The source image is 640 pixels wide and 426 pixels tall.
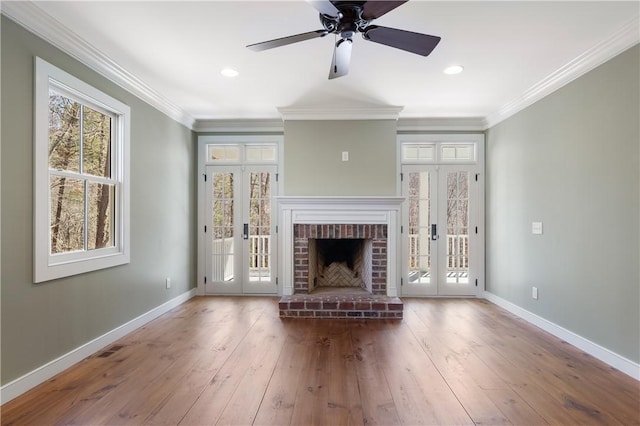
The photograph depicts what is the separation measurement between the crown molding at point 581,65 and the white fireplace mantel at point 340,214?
1754 millimetres

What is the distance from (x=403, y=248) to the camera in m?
4.81

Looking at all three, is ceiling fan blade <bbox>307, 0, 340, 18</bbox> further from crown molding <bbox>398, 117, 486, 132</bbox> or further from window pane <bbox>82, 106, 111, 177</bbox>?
crown molding <bbox>398, 117, 486, 132</bbox>

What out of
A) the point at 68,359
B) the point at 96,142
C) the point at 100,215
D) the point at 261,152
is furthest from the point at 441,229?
the point at 68,359

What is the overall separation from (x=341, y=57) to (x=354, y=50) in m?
0.58

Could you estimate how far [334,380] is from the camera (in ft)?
7.71

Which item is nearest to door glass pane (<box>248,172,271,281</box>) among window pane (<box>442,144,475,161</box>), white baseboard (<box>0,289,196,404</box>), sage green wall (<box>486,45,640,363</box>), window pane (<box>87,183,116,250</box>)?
white baseboard (<box>0,289,196,404</box>)

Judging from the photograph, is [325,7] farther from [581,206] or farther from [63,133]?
[581,206]

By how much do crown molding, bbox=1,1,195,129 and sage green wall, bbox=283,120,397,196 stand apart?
68.8 inches

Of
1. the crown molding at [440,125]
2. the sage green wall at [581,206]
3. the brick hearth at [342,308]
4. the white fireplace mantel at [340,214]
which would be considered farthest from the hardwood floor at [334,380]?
the crown molding at [440,125]

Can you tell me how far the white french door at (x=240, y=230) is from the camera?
16.2 feet

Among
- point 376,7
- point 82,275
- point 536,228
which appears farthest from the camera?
point 536,228

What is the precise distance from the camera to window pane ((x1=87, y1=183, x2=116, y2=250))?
296cm

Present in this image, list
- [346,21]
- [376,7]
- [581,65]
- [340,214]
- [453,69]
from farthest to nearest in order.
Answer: [340,214], [453,69], [581,65], [346,21], [376,7]

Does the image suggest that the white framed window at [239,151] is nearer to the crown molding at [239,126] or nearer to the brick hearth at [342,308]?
the crown molding at [239,126]
